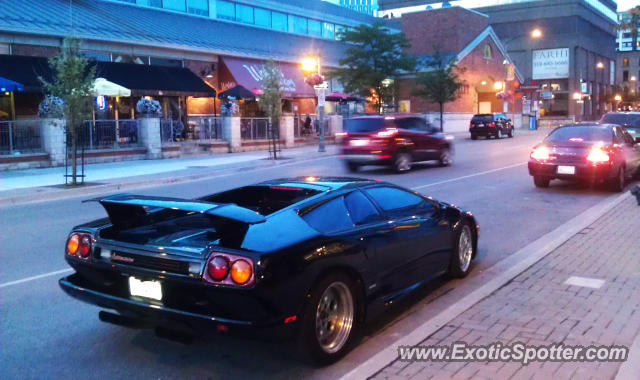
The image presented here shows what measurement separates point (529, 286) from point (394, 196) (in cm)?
180

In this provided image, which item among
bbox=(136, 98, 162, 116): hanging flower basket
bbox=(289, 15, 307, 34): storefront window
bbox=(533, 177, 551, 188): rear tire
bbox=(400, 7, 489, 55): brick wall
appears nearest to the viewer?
bbox=(533, 177, 551, 188): rear tire

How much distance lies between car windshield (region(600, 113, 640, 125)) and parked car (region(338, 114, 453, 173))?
6.76m

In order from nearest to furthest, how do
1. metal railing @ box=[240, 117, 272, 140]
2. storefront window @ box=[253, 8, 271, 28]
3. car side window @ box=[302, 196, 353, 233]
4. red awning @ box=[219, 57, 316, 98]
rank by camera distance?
1. car side window @ box=[302, 196, 353, 233]
2. metal railing @ box=[240, 117, 272, 140]
3. red awning @ box=[219, 57, 316, 98]
4. storefront window @ box=[253, 8, 271, 28]

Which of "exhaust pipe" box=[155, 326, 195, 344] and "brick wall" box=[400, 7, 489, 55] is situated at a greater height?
"brick wall" box=[400, 7, 489, 55]

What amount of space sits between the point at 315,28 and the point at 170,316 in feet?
152

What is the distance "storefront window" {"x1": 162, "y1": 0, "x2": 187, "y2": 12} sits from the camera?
3706 cm

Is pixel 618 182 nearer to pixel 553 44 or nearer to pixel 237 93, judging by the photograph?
pixel 237 93

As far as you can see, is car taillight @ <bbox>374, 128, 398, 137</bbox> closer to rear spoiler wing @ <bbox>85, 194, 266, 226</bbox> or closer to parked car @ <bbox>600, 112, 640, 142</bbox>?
parked car @ <bbox>600, 112, 640, 142</bbox>

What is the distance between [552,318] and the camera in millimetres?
5293

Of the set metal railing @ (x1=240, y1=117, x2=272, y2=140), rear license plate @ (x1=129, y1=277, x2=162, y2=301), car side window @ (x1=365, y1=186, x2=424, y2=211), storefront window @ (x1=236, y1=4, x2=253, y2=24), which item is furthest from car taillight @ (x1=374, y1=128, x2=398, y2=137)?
storefront window @ (x1=236, y1=4, x2=253, y2=24)

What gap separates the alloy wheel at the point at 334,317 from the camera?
440cm

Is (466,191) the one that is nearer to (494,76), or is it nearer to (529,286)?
(529,286)

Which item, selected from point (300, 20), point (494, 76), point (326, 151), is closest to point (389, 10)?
point (494, 76)

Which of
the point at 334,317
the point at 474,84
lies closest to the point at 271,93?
the point at 334,317
